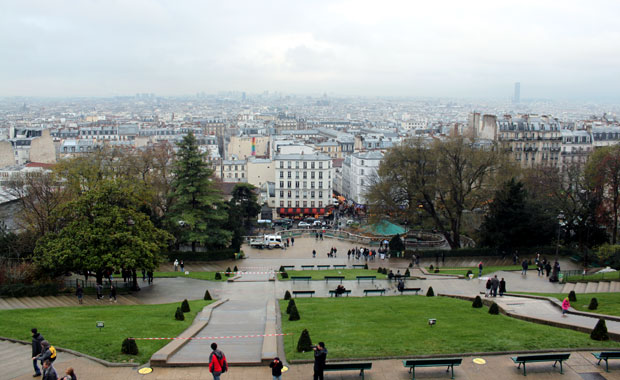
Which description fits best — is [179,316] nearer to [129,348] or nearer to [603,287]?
[129,348]

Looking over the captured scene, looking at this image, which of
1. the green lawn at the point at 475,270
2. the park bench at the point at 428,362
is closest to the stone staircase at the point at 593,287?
the green lawn at the point at 475,270

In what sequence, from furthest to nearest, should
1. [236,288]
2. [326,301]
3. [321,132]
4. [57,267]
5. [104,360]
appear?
1. [321,132]
2. [236,288]
3. [57,267]
4. [326,301]
5. [104,360]

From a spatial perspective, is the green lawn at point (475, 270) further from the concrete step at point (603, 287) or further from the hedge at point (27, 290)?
the hedge at point (27, 290)

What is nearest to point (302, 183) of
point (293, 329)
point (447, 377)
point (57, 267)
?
point (57, 267)

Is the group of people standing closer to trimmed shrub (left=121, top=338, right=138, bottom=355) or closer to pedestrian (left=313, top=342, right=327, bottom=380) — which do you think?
trimmed shrub (left=121, top=338, right=138, bottom=355)

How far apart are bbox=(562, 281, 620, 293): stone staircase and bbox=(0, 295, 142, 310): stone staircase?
25.0m

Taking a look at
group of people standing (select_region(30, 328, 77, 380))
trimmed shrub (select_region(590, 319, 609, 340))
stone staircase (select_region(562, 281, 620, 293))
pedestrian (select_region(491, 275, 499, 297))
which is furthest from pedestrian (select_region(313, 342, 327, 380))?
stone staircase (select_region(562, 281, 620, 293))

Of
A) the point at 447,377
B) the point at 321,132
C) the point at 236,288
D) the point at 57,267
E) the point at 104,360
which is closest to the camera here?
the point at 447,377

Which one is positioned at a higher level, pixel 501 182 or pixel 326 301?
pixel 501 182

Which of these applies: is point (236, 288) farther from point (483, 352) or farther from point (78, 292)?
point (483, 352)

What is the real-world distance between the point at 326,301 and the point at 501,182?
26.9 meters

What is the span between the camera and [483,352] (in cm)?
1842

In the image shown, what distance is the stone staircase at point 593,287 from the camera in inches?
1206

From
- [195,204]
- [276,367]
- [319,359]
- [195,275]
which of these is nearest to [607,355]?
[319,359]
